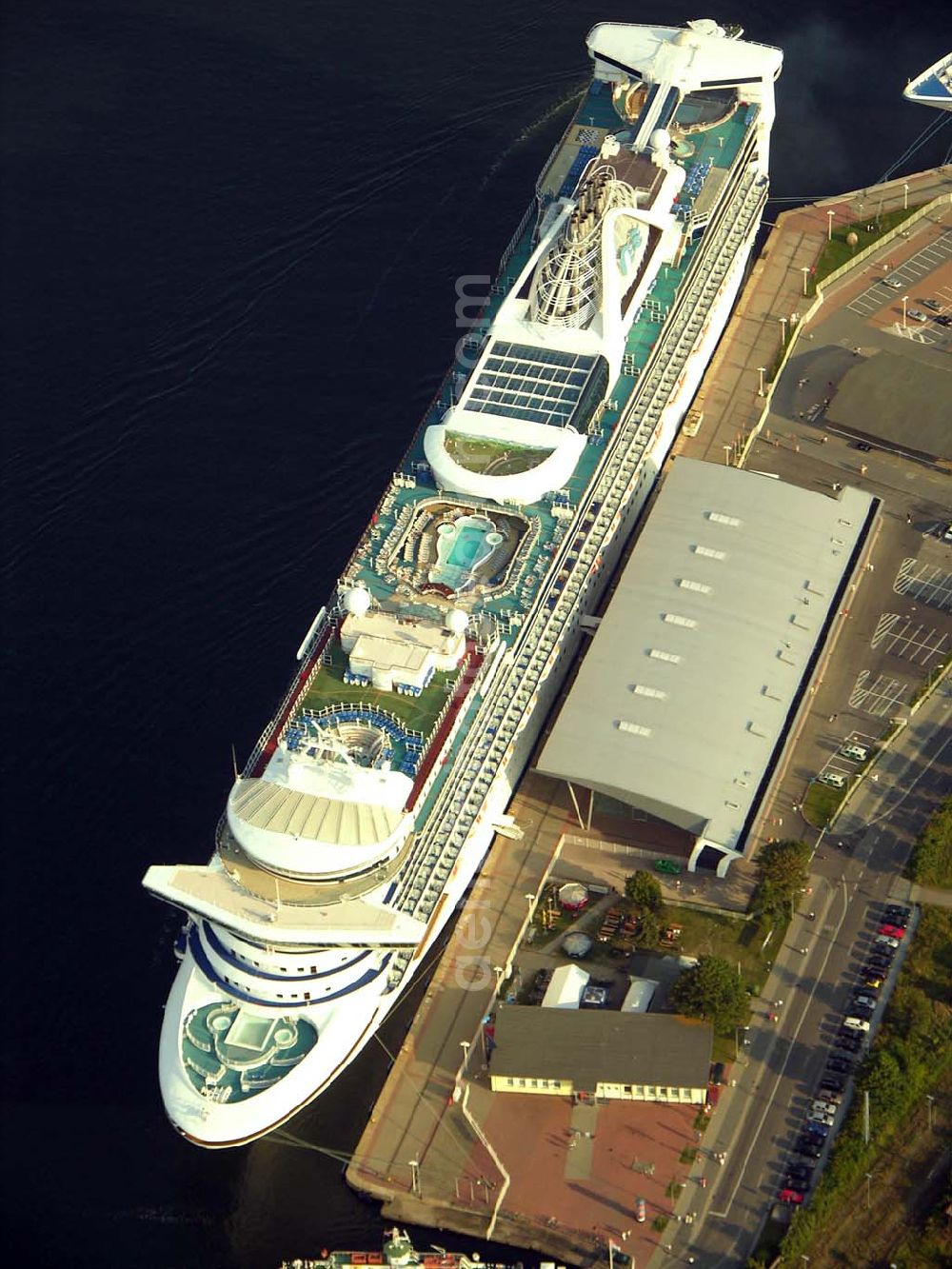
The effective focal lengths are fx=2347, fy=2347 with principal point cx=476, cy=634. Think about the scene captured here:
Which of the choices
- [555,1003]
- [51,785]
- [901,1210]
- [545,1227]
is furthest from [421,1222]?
[51,785]

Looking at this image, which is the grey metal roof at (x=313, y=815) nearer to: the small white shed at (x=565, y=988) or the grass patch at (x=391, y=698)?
the grass patch at (x=391, y=698)

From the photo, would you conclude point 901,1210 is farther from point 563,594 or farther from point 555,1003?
point 563,594

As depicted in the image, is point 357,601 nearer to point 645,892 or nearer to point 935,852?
point 645,892

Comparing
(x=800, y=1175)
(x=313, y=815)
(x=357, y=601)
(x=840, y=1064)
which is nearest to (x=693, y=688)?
(x=357, y=601)

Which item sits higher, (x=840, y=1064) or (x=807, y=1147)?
(x=840, y=1064)

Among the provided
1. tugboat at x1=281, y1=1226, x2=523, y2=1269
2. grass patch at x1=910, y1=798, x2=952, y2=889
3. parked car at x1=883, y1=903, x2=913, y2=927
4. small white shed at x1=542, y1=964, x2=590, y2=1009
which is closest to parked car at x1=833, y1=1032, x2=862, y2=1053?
parked car at x1=883, y1=903, x2=913, y2=927

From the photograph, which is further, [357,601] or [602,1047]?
[357,601]

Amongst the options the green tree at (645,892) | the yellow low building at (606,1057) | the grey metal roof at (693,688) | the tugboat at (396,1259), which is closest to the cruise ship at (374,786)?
the grey metal roof at (693,688)

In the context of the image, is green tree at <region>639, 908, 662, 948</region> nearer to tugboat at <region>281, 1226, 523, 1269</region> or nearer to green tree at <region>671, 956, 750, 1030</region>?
green tree at <region>671, 956, 750, 1030</region>
